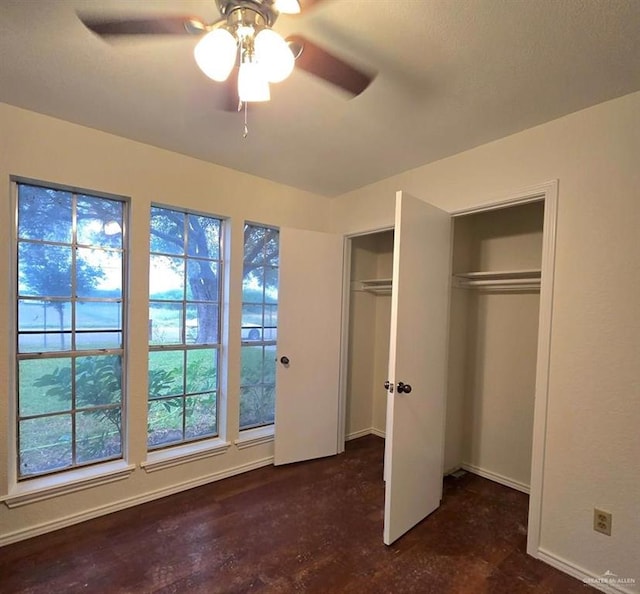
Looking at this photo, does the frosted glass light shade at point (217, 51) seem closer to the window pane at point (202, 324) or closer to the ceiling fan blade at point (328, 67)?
the ceiling fan blade at point (328, 67)

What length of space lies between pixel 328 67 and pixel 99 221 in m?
1.75

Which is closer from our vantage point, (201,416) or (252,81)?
(252,81)

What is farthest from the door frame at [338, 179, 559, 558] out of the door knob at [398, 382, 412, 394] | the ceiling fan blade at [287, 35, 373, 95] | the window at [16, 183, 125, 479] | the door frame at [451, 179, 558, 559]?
the window at [16, 183, 125, 479]

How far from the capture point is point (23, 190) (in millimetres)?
2033

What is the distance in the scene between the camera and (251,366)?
118 inches

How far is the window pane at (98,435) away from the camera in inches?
87.8

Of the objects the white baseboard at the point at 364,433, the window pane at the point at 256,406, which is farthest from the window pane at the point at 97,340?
the white baseboard at the point at 364,433

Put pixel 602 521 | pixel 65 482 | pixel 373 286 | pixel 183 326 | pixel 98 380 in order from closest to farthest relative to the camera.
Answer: pixel 602 521 → pixel 65 482 → pixel 98 380 → pixel 183 326 → pixel 373 286

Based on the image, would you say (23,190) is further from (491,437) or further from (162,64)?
(491,437)

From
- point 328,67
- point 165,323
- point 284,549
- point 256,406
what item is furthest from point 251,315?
point 328,67

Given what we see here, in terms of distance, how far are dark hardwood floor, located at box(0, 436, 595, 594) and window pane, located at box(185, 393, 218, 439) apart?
41 centimetres

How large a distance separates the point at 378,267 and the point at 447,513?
2279mm

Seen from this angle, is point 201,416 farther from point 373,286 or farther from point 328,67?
point 328,67

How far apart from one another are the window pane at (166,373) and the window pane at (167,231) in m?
0.76
